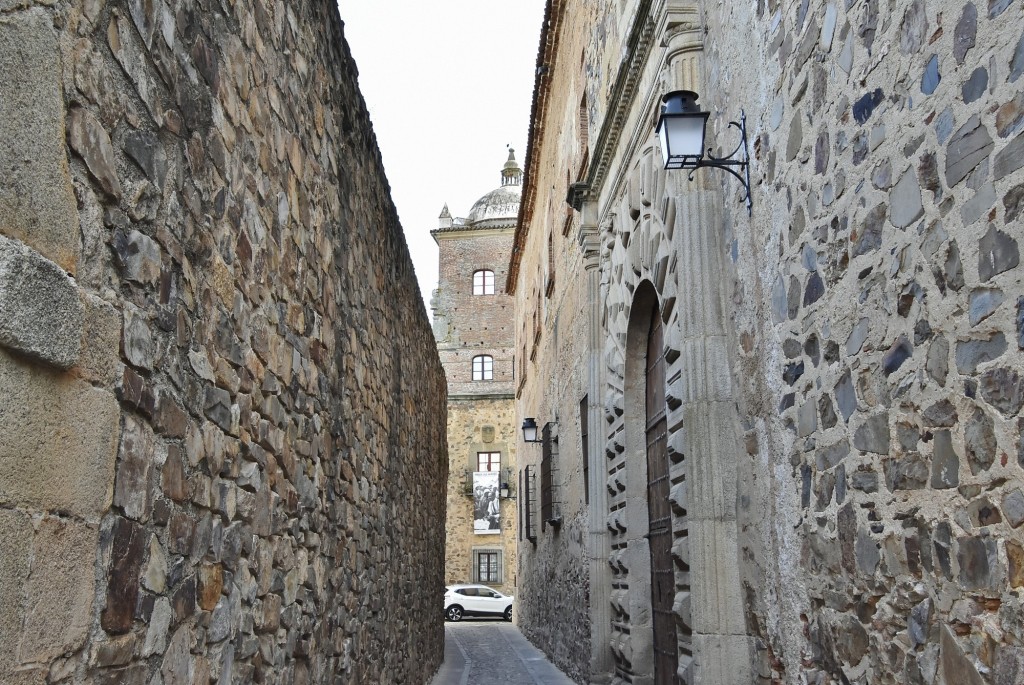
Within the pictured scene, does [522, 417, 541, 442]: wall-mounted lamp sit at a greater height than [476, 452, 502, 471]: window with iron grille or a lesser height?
lesser

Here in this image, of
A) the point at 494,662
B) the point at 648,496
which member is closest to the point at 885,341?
the point at 648,496

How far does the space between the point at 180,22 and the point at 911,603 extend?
8.86ft

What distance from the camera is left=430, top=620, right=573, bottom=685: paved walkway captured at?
10.7m

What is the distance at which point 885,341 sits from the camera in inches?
116

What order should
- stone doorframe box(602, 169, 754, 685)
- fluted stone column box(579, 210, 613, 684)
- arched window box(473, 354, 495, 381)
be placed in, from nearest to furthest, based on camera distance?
stone doorframe box(602, 169, 754, 685) → fluted stone column box(579, 210, 613, 684) → arched window box(473, 354, 495, 381)

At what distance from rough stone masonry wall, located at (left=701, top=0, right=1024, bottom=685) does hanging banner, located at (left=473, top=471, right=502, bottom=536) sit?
2432cm

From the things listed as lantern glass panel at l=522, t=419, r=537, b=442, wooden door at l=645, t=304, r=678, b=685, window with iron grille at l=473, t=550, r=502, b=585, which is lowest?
window with iron grille at l=473, t=550, r=502, b=585

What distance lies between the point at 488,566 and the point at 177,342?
27018mm

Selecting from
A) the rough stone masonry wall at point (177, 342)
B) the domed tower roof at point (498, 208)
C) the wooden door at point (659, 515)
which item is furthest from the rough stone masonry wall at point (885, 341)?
the domed tower roof at point (498, 208)

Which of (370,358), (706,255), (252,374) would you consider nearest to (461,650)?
(370,358)

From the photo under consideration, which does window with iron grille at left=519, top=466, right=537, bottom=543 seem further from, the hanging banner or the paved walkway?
the hanging banner

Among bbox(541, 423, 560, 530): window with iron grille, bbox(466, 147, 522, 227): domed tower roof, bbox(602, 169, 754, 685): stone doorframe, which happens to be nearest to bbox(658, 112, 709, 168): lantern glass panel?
Answer: bbox(602, 169, 754, 685): stone doorframe

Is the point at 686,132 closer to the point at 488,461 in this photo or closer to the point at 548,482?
the point at 548,482

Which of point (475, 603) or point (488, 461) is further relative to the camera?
point (488, 461)
